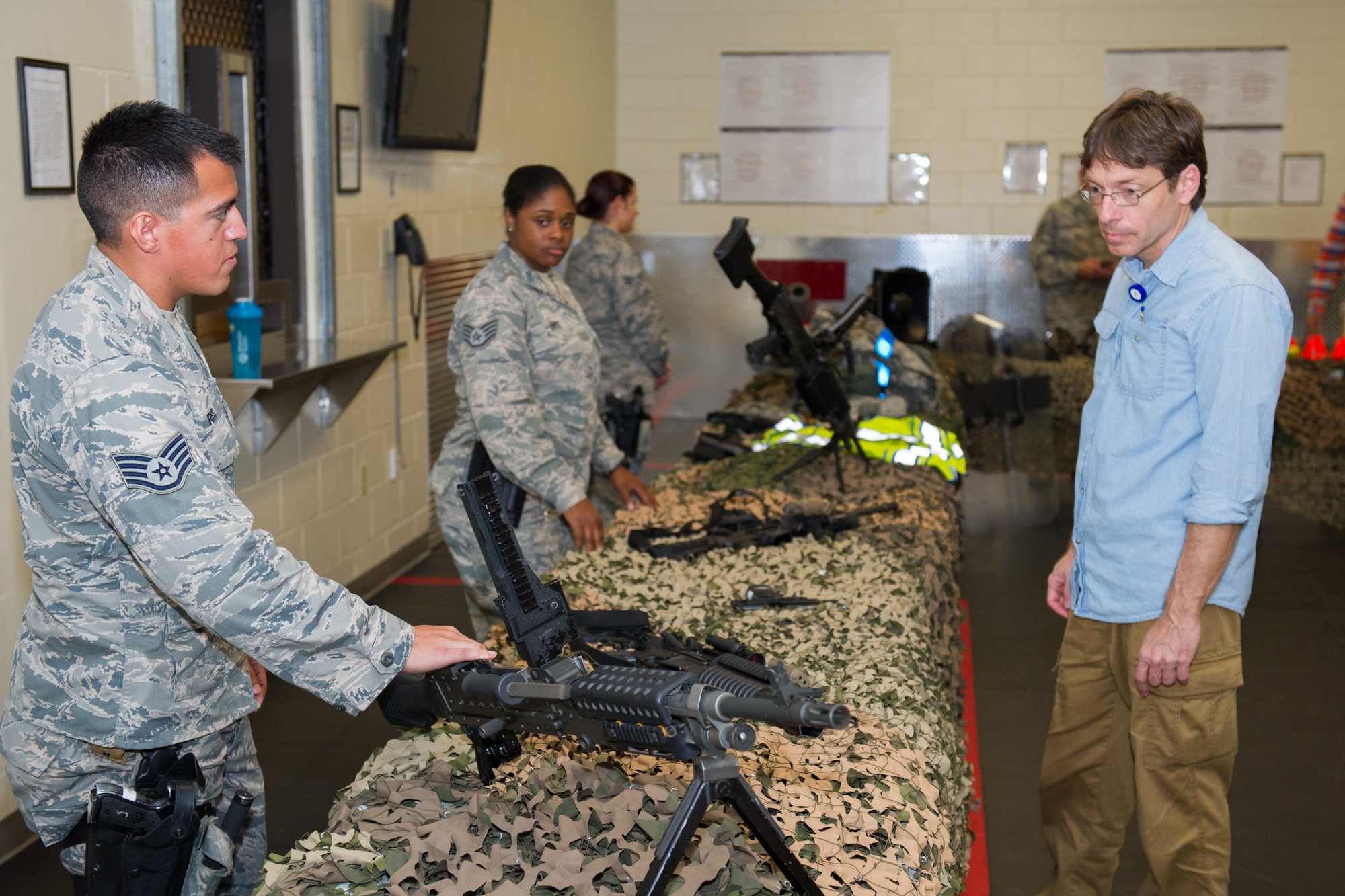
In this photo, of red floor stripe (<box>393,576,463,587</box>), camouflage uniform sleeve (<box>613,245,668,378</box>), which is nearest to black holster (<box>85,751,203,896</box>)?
red floor stripe (<box>393,576,463,587</box>)

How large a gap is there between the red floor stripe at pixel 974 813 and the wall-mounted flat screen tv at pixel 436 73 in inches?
118

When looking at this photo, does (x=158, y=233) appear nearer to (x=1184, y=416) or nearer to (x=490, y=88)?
(x=1184, y=416)

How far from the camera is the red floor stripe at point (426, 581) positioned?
503cm

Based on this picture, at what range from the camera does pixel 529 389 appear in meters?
2.85

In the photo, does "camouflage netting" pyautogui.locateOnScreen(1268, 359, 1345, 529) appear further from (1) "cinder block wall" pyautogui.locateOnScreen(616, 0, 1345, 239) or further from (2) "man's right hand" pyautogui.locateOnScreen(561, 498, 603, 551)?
(2) "man's right hand" pyautogui.locateOnScreen(561, 498, 603, 551)

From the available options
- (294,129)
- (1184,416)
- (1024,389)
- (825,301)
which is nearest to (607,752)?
(1184,416)

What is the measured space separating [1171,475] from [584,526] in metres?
1.34

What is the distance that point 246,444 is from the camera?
12.5 ft

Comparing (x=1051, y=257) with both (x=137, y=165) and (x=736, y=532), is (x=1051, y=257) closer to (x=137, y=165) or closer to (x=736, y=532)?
(x=736, y=532)

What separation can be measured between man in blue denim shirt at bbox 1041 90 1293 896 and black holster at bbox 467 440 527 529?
1341 millimetres

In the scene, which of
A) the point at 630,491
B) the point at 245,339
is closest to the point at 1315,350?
the point at 630,491

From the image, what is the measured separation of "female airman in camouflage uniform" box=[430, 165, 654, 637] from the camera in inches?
110

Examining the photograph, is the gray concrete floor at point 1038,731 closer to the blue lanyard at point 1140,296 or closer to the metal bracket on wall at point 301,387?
the metal bracket on wall at point 301,387

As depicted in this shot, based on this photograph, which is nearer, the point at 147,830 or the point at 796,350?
the point at 147,830
